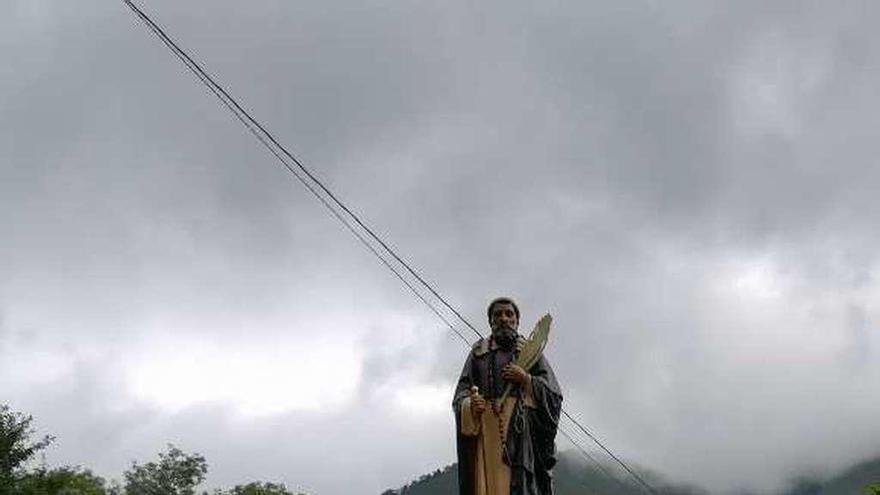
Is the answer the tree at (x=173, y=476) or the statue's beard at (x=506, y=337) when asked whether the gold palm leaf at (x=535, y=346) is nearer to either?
the statue's beard at (x=506, y=337)

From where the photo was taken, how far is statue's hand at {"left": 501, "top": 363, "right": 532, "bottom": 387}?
33.1 feet

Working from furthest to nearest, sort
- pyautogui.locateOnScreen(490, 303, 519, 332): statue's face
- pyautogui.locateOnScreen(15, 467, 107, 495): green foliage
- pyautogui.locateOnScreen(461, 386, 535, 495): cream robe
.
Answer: pyautogui.locateOnScreen(15, 467, 107, 495): green foliage < pyautogui.locateOnScreen(490, 303, 519, 332): statue's face < pyautogui.locateOnScreen(461, 386, 535, 495): cream robe

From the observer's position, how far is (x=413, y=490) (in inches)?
7520

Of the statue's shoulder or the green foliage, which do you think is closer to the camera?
the statue's shoulder

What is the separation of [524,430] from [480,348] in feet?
3.17

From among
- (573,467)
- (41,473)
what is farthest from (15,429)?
(573,467)

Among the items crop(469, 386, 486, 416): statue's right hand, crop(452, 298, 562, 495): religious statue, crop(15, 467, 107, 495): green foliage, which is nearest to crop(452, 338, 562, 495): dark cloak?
crop(452, 298, 562, 495): religious statue

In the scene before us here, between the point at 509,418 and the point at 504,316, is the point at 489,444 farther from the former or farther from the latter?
the point at 504,316

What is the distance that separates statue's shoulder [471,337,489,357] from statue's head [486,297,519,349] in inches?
5.7

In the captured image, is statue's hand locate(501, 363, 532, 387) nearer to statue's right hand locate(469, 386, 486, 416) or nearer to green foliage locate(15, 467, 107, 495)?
statue's right hand locate(469, 386, 486, 416)

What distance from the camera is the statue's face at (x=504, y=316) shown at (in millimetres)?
10414

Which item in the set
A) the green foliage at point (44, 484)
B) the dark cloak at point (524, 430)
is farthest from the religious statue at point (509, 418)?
the green foliage at point (44, 484)

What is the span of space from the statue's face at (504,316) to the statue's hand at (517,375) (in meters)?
0.46

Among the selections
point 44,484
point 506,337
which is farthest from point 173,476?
point 506,337
